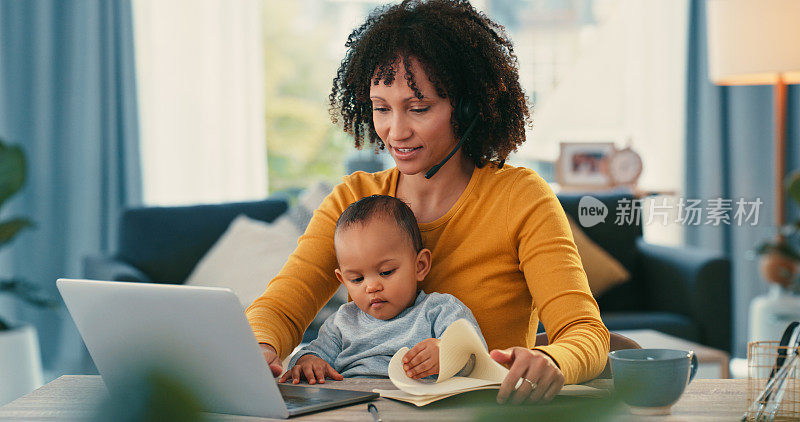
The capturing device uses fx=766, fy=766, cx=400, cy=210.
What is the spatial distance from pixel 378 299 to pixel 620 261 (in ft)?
7.10

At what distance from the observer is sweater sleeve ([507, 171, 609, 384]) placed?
958mm

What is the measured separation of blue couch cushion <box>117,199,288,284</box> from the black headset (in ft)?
6.03

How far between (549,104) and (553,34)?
386 millimetres

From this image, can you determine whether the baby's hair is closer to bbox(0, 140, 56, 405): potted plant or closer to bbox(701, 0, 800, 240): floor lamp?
bbox(0, 140, 56, 405): potted plant

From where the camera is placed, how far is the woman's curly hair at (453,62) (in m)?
1.20

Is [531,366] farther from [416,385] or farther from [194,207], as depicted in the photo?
[194,207]

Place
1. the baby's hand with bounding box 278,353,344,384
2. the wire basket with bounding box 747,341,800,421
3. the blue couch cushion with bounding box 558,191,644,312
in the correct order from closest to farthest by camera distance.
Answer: the wire basket with bounding box 747,341,800,421 < the baby's hand with bounding box 278,353,344,384 < the blue couch cushion with bounding box 558,191,644,312

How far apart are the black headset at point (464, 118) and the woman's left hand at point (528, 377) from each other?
0.46m

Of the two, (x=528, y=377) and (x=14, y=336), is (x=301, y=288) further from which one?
(x=14, y=336)

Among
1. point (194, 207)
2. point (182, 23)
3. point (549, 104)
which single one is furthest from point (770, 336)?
point (182, 23)

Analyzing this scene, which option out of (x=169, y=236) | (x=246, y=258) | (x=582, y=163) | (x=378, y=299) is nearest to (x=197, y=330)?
(x=378, y=299)

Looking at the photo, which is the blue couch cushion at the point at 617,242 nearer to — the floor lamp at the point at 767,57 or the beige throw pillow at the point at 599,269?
the beige throw pillow at the point at 599,269

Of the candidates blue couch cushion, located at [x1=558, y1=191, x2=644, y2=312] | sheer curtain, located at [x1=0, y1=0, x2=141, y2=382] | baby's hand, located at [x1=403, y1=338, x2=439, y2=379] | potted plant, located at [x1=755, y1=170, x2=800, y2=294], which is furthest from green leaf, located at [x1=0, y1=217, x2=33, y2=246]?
potted plant, located at [x1=755, y1=170, x2=800, y2=294]

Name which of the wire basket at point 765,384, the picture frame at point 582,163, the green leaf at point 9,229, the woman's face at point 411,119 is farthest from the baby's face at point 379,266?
the picture frame at point 582,163
